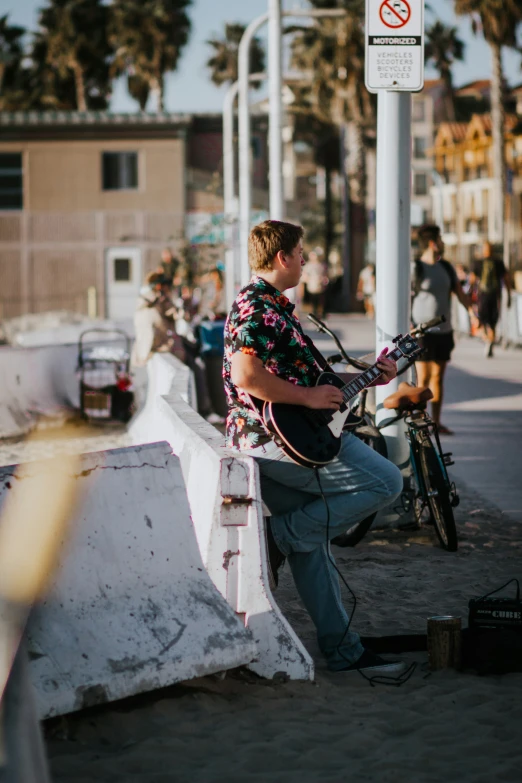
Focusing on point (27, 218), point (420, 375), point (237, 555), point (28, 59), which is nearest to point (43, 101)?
point (28, 59)

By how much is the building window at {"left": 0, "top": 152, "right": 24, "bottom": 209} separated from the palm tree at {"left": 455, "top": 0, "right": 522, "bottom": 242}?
53.8 ft

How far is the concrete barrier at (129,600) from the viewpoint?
15.2 ft

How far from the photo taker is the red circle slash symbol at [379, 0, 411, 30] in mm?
8352

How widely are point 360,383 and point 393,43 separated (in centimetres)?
366

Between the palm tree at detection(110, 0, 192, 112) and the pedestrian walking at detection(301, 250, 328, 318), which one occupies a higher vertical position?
the palm tree at detection(110, 0, 192, 112)

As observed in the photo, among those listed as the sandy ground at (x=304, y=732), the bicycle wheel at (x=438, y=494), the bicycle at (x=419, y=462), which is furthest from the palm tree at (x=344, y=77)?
the sandy ground at (x=304, y=732)

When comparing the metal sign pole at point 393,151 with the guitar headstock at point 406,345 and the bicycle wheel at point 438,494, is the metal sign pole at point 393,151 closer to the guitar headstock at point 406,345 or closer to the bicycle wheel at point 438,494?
the bicycle wheel at point 438,494

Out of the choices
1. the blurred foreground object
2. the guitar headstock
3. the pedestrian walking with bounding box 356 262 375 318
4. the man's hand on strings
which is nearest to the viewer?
the blurred foreground object

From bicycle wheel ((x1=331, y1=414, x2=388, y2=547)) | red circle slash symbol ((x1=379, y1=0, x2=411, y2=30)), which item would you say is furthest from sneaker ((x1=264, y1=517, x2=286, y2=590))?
red circle slash symbol ((x1=379, y1=0, x2=411, y2=30))

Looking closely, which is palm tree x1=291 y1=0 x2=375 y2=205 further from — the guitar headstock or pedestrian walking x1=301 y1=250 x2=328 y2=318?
the guitar headstock

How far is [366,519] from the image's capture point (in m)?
7.76

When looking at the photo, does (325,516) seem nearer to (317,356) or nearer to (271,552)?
(271,552)

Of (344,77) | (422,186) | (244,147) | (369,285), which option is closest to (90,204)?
(344,77)

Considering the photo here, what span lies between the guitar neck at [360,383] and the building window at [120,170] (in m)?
40.5
